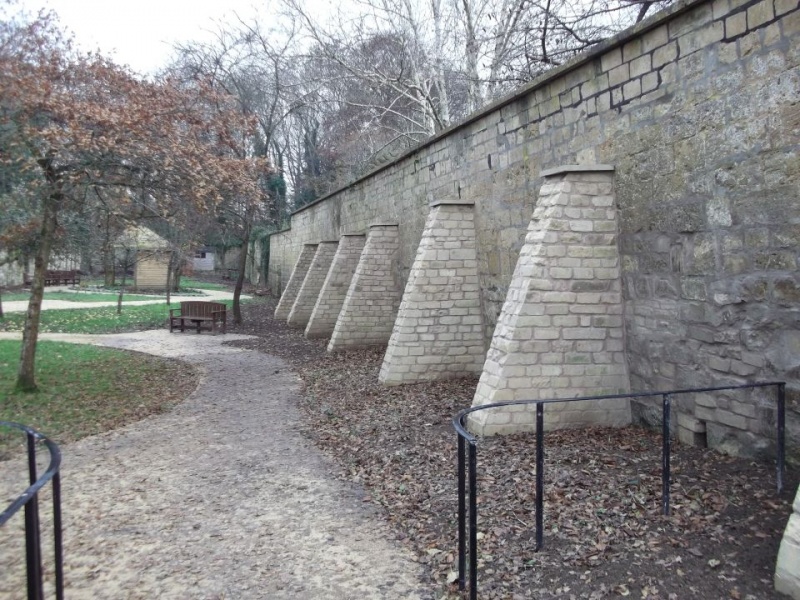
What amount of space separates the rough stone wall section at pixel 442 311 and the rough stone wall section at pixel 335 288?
247 inches

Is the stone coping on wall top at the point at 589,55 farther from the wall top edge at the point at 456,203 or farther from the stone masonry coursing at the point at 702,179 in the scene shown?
the wall top edge at the point at 456,203

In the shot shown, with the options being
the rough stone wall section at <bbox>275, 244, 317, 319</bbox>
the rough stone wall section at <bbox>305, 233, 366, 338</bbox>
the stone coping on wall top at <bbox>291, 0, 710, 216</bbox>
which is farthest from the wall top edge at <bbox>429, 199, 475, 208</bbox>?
the rough stone wall section at <bbox>275, 244, 317, 319</bbox>

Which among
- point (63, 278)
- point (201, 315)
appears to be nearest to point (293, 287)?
point (201, 315)

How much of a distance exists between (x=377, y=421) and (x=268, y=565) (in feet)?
11.4

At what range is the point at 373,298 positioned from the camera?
13.1 m

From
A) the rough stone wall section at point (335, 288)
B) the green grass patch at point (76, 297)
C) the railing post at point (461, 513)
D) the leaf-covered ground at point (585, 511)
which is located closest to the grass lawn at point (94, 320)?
the green grass patch at point (76, 297)

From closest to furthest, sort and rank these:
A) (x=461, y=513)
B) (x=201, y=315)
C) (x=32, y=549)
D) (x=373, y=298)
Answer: (x=32, y=549), (x=461, y=513), (x=373, y=298), (x=201, y=315)

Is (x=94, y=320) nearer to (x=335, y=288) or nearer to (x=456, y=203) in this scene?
(x=335, y=288)

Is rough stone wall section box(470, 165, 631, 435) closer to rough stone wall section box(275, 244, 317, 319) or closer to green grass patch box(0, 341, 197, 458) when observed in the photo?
green grass patch box(0, 341, 197, 458)

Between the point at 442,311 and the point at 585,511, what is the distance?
540 centimetres

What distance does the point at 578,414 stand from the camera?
609 cm

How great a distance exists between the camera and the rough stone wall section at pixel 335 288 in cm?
1545

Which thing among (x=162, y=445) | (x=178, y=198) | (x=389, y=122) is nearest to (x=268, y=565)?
(x=162, y=445)

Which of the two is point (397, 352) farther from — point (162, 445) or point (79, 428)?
point (79, 428)
